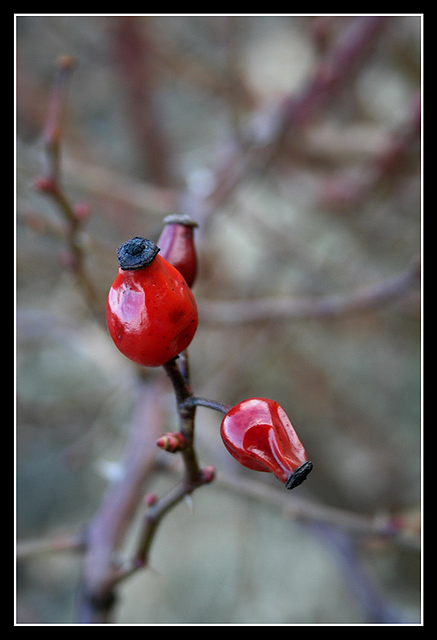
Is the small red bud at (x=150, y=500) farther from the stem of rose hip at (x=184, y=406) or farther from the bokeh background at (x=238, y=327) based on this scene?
the bokeh background at (x=238, y=327)

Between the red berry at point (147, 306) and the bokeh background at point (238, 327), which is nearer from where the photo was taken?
the red berry at point (147, 306)

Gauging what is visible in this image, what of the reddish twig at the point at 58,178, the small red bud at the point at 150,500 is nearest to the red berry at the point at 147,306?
the small red bud at the point at 150,500

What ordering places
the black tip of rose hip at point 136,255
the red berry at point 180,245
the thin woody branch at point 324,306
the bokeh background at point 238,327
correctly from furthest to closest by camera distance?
the bokeh background at point 238,327 → the thin woody branch at point 324,306 → the red berry at point 180,245 → the black tip of rose hip at point 136,255

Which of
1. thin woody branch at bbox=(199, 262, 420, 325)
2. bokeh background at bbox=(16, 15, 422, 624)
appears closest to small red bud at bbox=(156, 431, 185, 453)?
thin woody branch at bbox=(199, 262, 420, 325)

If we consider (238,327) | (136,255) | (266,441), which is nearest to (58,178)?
(136,255)

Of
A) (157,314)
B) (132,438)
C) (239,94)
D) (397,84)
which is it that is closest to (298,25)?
(397,84)

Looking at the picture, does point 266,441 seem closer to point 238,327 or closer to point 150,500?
point 150,500
